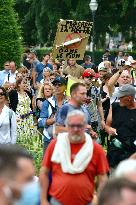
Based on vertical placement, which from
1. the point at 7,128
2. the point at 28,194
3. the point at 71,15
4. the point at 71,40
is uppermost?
the point at 28,194

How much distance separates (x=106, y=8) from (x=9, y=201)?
40.4 metres

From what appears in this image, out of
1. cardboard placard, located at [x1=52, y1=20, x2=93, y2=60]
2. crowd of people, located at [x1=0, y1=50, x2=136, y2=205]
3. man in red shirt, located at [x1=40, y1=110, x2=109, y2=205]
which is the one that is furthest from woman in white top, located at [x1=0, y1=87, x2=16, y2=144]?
cardboard placard, located at [x1=52, y1=20, x2=93, y2=60]

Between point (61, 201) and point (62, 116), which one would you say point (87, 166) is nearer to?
point (61, 201)

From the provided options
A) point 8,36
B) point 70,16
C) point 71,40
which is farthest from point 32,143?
point 70,16

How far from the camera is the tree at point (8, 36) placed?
20636 millimetres

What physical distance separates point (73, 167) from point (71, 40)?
9.84 meters

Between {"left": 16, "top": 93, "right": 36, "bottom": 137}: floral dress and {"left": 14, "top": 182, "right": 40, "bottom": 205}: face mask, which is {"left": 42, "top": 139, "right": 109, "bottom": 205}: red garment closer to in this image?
{"left": 14, "top": 182, "right": 40, "bottom": 205}: face mask

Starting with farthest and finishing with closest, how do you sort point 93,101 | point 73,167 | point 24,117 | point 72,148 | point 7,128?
point 24,117
point 93,101
point 7,128
point 72,148
point 73,167

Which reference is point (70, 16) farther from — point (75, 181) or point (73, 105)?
point (75, 181)

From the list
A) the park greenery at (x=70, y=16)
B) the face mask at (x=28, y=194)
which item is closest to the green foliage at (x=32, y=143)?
the face mask at (x=28, y=194)

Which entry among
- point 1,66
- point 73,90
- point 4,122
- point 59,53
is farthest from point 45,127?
point 1,66

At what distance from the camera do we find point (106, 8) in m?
43.5

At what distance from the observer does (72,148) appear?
7.02 m

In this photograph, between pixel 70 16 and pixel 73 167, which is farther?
pixel 70 16
